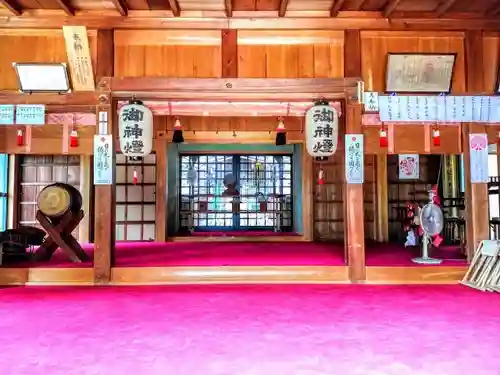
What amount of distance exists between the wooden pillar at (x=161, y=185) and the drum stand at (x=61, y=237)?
319 centimetres

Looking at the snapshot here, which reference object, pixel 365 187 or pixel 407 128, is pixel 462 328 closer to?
pixel 407 128

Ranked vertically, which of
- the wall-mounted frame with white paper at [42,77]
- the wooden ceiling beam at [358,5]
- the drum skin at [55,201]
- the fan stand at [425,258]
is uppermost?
the wooden ceiling beam at [358,5]

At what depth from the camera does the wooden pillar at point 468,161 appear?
4688 millimetres

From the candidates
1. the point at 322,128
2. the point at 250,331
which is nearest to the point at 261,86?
the point at 322,128

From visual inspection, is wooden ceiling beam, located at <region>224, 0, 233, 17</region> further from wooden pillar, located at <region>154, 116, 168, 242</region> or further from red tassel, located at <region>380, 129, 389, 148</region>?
wooden pillar, located at <region>154, 116, 168, 242</region>

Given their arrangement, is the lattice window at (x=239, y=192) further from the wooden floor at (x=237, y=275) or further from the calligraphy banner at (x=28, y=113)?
the calligraphy banner at (x=28, y=113)

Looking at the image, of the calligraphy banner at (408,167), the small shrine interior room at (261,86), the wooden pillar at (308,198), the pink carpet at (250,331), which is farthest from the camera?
the wooden pillar at (308,198)

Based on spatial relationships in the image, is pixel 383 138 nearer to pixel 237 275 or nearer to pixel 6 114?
pixel 237 275

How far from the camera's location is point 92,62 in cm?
457

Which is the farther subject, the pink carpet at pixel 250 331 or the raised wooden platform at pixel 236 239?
the raised wooden platform at pixel 236 239

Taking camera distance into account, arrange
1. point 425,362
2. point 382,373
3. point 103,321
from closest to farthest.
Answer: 1. point 382,373
2. point 425,362
3. point 103,321

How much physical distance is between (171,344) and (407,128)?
11.5 feet

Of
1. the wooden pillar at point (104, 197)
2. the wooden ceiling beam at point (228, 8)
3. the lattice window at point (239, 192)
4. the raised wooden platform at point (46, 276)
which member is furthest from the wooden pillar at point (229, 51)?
the lattice window at point (239, 192)

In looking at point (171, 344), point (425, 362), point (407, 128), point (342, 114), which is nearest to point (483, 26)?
point (407, 128)
